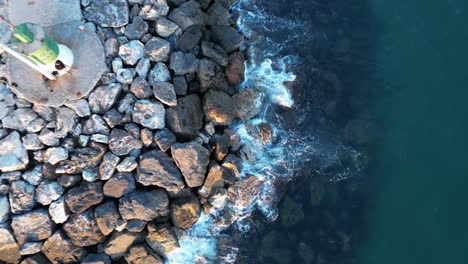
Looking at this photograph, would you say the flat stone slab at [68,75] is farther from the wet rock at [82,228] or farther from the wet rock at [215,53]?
the wet rock at [82,228]

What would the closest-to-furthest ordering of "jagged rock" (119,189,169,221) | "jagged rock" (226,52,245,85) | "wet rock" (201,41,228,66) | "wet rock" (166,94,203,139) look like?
"jagged rock" (119,189,169,221) → "wet rock" (166,94,203,139) → "wet rock" (201,41,228,66) → "jagged rock" (226,52,245,85)

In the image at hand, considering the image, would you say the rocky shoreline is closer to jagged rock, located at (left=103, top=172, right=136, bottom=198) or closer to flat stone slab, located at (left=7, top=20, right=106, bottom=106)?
jagged rock, located at (left=103, top=172, right=136, bottom=198)

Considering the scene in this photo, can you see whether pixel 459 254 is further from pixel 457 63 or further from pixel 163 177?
pixel 163 177

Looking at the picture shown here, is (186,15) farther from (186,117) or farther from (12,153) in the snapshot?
(12,153)

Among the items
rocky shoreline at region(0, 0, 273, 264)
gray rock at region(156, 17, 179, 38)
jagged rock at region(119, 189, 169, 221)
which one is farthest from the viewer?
gray rock at region(156, 17, 179, 38)

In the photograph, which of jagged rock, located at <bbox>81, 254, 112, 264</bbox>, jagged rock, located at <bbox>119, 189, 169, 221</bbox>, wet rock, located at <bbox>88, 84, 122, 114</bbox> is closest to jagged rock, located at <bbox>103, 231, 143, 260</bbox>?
jagged rock, located at <bbox>81, 254, 112, 264</bbox>

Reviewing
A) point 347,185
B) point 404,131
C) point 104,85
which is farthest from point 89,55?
point 404,131

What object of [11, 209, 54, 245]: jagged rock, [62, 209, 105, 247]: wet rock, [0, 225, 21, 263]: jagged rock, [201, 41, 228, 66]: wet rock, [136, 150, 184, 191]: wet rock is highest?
[201, 41, 228, 66]: wet rock

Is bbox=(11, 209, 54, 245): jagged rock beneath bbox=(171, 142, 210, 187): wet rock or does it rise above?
beneath

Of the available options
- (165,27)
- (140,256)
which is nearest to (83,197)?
(140,256)
